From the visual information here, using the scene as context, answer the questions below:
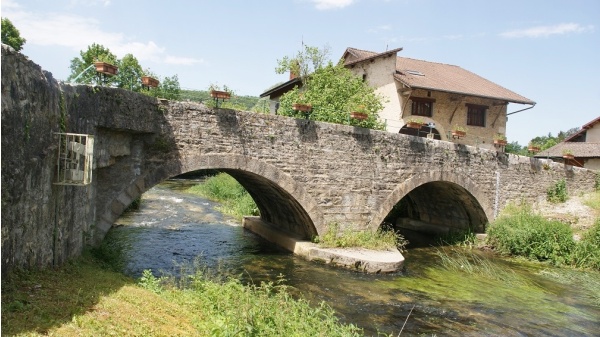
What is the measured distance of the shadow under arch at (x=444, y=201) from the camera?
16.3 metres

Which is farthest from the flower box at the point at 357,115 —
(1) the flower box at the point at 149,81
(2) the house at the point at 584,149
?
(2) the house at the point at 584,149

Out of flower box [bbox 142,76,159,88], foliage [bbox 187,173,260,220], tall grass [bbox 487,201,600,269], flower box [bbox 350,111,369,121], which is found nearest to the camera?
flower box [bbox 142,76,159,88]

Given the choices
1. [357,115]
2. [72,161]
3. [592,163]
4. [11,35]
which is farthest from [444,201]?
[11,35]

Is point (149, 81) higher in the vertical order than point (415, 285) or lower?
higher

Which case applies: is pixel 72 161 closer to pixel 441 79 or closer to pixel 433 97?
pixel 433 97

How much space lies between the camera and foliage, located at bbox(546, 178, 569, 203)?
72.1 ft

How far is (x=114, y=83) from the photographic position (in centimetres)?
1113

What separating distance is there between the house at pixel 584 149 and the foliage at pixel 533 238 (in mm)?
9122

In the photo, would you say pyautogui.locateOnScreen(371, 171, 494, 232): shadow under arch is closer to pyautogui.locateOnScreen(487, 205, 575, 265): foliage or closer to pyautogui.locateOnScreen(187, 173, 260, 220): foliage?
pyautogui.locateOnScreen(487, 205, 575, 265): foliage

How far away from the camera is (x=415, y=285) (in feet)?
41.6

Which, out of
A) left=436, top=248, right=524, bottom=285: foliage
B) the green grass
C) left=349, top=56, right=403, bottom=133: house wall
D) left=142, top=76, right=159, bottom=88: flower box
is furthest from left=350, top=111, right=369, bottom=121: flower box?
left=349, top=56, right=403, bottom=133: house wall

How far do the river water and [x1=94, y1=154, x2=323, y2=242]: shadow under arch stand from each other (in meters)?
1.12

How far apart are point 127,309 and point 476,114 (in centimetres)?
2626

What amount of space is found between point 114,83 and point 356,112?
7444 millimetres
